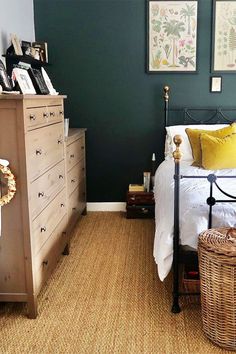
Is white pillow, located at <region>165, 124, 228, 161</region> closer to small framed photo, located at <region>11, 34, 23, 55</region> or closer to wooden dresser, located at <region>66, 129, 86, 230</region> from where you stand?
wooden dresser, located at <region>66, 129, 86, 230</region>

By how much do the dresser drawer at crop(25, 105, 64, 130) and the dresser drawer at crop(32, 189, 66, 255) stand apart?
54 cm

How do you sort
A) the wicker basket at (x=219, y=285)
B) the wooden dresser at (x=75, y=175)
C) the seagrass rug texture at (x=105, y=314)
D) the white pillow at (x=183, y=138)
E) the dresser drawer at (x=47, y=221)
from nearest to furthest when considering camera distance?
the wicker basket at (x=219, y=285), the seagrass rug texture at (x=105, y=314), the dresser drawer at (x=47, y=221), the wooden dresser at (x=75, y=175), the white pillow at (x=183, y=138)

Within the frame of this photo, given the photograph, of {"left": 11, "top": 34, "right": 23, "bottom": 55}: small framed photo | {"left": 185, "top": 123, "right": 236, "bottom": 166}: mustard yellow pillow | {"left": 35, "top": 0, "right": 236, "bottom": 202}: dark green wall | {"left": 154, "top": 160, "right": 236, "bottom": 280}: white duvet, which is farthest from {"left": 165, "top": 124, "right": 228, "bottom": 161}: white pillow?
{"left": 11, "top": 34, "right": 23, "bottom": 55}: small framed photo

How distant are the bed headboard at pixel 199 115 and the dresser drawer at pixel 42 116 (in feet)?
4.83

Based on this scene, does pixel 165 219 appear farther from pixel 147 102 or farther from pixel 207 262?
pixel 147 102

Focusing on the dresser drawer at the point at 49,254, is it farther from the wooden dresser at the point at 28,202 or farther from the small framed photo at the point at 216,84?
the small framed photo at the point at 216,84

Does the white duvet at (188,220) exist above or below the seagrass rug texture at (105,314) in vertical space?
above

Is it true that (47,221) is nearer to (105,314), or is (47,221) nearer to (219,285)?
(105,314)

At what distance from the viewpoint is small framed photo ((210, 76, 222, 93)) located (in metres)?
4.02

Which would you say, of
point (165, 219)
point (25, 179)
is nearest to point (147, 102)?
point (165, 219)

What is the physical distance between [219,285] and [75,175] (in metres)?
2.04

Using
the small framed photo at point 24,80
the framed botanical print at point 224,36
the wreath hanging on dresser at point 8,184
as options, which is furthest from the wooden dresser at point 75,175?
the framed botanical print at point 224,36

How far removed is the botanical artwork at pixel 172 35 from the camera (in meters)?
3.93

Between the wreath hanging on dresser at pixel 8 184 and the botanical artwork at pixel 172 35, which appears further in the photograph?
the botanical artwork at pixel 172 35
